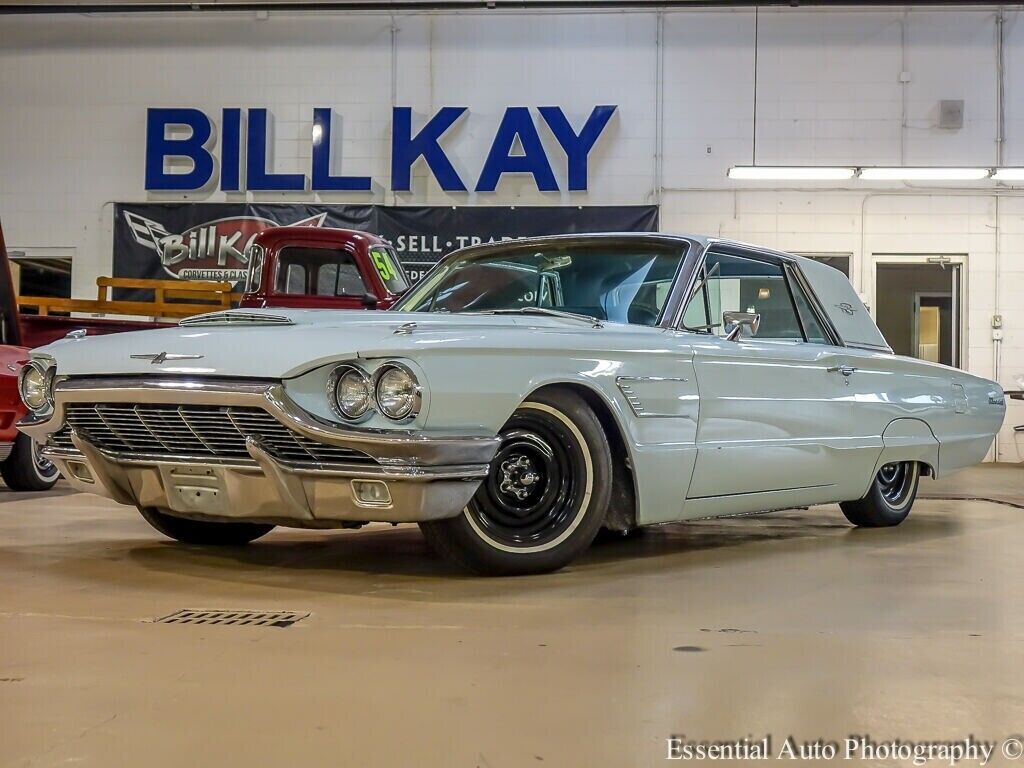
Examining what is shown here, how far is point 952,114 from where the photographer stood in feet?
42.0

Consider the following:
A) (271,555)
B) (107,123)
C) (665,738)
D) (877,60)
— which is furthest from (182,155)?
(665,738)

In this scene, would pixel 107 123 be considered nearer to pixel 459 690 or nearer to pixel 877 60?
pixel 877 60

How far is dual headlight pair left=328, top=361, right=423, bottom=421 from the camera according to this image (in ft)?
10.5

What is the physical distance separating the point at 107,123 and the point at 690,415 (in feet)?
37.7

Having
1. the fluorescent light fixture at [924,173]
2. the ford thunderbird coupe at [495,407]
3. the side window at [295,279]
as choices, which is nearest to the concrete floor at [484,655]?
the ford thunderbird coupe at [495,407]

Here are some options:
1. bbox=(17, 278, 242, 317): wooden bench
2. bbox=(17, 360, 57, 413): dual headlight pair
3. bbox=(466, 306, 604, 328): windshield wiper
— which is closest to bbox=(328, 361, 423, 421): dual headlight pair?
bbox=(466, 306, 604, 328): windshield wiper

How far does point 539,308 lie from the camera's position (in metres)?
4.21

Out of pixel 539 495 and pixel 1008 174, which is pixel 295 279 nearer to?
pixel 539 495

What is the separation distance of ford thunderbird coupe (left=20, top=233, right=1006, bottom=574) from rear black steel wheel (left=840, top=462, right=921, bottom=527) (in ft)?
1.69

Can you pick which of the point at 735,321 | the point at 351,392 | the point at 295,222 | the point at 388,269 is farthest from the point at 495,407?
the point at 295,222

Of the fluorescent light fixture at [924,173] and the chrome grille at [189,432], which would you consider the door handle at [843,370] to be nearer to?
the chrome grille at [189,432]

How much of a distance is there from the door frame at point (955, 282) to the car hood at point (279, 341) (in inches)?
388

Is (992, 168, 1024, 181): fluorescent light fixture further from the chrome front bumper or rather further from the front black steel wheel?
the chrome front bumper

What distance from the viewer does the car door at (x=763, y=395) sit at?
4.11m
